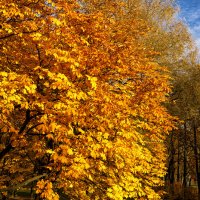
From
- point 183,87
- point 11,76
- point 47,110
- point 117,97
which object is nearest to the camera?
point 11,76

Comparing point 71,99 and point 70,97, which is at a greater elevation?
point 71,99

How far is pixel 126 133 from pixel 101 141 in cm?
120

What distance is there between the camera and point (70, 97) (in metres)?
9.46

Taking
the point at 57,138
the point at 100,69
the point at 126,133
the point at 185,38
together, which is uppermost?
Result: the point at 185,38

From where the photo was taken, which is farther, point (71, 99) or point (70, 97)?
point (71, 99)

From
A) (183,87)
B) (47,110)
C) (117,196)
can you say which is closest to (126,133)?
(117,196)

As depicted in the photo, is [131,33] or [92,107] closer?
[92,107]

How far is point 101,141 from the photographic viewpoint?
10930 mm

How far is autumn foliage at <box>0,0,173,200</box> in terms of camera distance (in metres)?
9.69

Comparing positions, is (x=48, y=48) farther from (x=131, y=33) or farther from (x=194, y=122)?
(x=194, y=122)

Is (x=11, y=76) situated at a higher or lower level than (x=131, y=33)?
lower

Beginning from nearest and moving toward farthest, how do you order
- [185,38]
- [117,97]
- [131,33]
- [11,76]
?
[11,76] < [117,97] < [131,33] < [185,38]

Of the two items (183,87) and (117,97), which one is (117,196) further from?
(183,87)

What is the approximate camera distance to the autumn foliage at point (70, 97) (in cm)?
969
